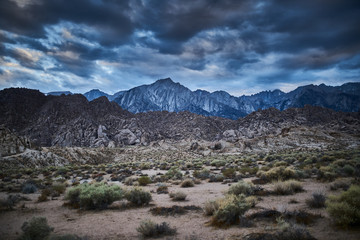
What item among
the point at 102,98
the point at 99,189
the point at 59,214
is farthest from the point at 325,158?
the point at 102,98

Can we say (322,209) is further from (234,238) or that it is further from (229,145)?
(229,145)

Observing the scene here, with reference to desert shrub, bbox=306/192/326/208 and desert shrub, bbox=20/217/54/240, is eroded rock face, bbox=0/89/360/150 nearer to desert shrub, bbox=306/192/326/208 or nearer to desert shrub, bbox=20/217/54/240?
desert shrub, bbox=306/192/326/208

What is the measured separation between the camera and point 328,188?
10.2m

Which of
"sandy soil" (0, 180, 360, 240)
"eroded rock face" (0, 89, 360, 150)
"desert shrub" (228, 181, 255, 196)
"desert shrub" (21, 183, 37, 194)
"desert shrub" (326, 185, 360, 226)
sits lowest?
"desert shrub" (21, 183, 37, 194)

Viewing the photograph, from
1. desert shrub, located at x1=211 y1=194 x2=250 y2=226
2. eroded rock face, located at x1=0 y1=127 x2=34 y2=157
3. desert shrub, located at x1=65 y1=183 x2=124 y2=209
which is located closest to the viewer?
desert shrub, located at x1=211 y1=194 x2=250 y2=226

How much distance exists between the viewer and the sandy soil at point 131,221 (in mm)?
5897

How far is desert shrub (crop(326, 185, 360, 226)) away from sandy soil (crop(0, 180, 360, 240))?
0.28 m

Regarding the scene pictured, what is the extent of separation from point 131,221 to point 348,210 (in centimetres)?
704

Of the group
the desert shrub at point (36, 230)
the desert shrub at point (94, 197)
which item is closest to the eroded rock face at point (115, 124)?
the desert shrub at point (94, 197)

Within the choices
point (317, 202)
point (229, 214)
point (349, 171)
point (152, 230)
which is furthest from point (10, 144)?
point (349, 171)

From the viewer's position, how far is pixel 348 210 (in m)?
5.46

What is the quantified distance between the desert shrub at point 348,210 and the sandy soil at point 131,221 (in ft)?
0.93

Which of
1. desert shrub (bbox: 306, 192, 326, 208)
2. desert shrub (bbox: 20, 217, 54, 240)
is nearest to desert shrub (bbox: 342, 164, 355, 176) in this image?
desert shrub (bbox: 306, 192, 326, 208)

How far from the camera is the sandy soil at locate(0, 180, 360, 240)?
5.90 meters
